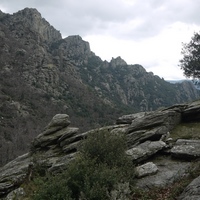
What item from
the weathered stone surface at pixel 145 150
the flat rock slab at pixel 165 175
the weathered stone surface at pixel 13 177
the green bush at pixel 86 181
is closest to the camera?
the green bush at pixel 86 181

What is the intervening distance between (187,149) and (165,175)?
2924mm

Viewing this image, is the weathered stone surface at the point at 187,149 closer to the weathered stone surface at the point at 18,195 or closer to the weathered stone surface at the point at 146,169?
the weathered stone surface at the point at 146,169

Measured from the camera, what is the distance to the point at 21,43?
17162 cm

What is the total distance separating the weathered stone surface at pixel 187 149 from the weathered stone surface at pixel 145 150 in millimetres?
995

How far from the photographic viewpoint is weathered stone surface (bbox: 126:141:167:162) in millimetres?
18234

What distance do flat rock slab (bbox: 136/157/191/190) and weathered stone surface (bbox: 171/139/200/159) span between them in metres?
0.59

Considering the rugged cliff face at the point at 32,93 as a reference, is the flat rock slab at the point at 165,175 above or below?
below

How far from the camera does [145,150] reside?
18.8 m

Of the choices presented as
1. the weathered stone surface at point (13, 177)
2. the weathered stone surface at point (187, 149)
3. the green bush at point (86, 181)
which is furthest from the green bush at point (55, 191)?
the weathered stone surface at point (13, 177)

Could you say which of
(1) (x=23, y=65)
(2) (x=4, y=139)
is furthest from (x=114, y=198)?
(1) (x=23, y=65)

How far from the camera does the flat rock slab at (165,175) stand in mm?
15633

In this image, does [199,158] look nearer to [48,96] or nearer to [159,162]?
[159,162]

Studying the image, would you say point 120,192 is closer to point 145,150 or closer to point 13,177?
point 145,150

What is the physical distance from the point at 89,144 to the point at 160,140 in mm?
7025
